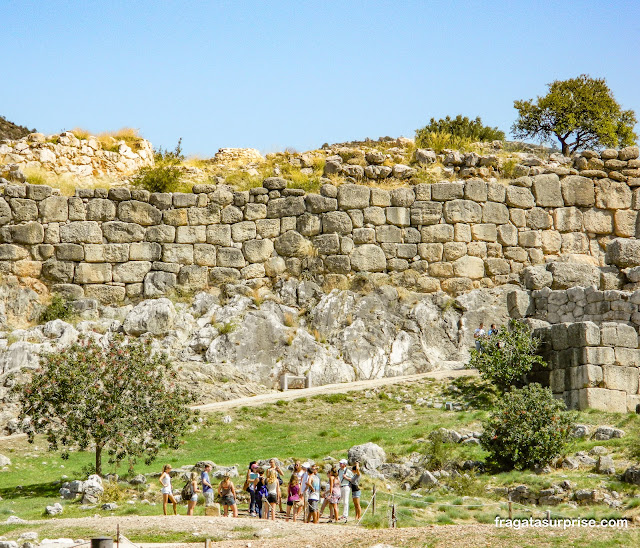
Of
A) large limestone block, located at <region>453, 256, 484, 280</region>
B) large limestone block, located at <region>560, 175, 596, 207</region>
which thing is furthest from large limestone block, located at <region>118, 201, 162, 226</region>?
large limestone block, located at <region>560, 175, 596, 207</region>

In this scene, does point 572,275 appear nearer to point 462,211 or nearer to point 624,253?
point 624,253

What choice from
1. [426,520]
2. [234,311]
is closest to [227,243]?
[234,311]

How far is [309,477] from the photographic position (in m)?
15.8

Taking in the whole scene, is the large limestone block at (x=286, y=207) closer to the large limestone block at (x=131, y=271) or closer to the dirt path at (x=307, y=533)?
the large limestone block at (x=131, y=271)

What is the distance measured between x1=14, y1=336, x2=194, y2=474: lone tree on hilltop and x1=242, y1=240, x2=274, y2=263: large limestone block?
912 cm

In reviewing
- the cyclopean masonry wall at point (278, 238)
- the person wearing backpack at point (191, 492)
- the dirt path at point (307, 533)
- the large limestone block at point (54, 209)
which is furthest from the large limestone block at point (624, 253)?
the person wearing backpack at point (191, 492)

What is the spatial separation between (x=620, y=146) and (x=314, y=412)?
1783cm

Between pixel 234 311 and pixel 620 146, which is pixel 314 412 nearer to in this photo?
pixel 234 311

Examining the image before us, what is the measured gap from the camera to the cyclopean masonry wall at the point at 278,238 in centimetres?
2789

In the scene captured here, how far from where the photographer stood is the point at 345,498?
15.9m

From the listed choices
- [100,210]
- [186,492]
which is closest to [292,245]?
[100,210]

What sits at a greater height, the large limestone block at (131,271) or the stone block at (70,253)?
the stone block at (70,253)

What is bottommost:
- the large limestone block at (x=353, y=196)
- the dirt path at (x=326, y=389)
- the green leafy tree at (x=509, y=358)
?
the dirt path at (x=326, y=389)

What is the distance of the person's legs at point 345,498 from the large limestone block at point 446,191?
45.6 feet
